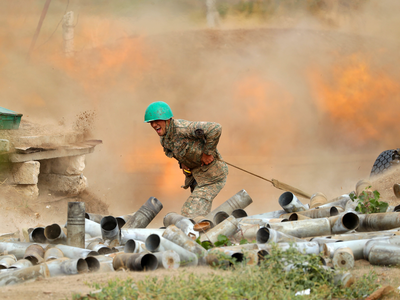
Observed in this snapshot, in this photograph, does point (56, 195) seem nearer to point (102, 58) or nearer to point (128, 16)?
point (102, 58)

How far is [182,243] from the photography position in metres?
3.64

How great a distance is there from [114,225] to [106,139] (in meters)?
7.72

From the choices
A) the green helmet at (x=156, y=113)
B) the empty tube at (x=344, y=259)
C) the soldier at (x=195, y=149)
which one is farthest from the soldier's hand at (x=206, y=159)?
the empty tube at (x=344, y=259)

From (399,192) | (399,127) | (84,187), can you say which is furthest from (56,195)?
(399,127)

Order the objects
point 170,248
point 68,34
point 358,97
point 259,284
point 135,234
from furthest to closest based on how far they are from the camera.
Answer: point 358,97 → point 68,34 → point 135,234 → point 170,248 → point 259,284

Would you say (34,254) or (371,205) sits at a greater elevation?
(371,205)

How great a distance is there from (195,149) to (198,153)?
69 mm

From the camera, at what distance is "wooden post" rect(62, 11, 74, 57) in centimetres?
1177

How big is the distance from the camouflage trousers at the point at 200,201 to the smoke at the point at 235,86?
567 centimetres

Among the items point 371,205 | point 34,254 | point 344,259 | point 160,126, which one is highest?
point 160,126

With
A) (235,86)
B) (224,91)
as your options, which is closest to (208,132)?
(224,91)

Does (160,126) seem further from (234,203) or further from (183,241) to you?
(183,241)

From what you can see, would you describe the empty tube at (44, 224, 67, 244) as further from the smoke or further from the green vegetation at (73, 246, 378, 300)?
the smoke

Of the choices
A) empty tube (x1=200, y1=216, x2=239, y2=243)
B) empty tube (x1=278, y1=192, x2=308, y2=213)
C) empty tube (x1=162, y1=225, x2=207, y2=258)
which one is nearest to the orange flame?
empty tube (x1=278, y1=192, x2=308, y2=213)
